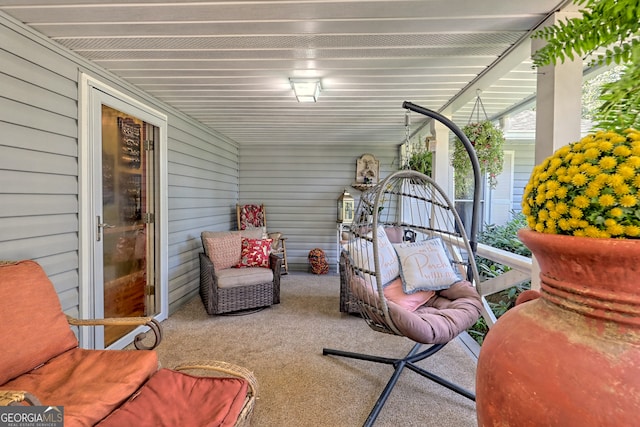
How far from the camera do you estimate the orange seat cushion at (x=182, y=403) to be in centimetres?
124

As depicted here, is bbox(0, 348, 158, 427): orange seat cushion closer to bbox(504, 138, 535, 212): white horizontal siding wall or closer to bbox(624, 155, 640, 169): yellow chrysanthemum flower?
bbox(624, 155, 640, 169): yellow chrysanthemum flower

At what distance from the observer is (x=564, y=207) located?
0.62 metres

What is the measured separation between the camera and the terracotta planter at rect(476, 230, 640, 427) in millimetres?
511

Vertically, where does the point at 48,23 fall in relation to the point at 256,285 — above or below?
above

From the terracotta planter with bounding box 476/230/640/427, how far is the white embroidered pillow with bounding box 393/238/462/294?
69.1 inches

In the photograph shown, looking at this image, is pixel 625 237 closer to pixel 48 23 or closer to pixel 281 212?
pixel 48 23

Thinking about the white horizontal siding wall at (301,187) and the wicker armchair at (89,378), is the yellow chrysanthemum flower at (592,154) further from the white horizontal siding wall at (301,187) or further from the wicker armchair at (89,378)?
the white horizontal siding wall at (301,187)

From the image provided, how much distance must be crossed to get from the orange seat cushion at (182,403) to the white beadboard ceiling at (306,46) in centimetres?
196

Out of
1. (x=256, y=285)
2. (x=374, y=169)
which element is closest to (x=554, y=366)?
(x=256, y=285)

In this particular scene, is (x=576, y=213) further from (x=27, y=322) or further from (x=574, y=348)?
(x=27, y=322)

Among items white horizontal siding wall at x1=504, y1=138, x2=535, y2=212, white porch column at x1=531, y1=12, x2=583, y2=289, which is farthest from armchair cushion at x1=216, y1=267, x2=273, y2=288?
white horizontal siding wall at x1=504, y1=138, x2=535, y2=212

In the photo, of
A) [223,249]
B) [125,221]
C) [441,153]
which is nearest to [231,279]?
[223,249]

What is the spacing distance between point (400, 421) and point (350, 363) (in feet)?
2.25

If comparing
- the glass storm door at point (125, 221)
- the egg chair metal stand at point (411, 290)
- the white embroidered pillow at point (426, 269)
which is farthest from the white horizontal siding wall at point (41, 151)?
the white embroidered pillow at point (426, 269)
